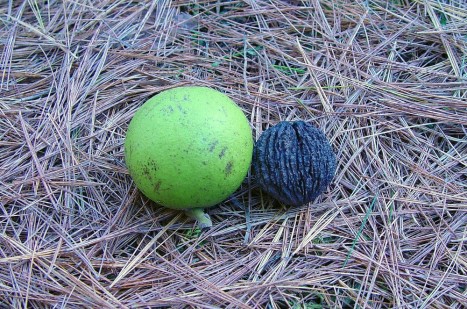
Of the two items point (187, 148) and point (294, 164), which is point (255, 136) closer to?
point (294, 164)

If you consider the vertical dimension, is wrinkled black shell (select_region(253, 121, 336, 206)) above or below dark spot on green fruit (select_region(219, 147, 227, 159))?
below

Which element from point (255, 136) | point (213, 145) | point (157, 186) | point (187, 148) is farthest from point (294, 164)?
point (157, 186)

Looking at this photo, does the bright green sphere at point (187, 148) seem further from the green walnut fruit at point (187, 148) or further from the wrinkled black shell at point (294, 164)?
the wrinkled black shell at point (294, 164)

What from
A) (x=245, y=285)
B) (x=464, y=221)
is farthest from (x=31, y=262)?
(x=464, y=221)

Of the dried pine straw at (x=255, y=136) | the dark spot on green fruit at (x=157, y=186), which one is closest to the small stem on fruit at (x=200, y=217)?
the dried pine straw at (x=255, y=136)

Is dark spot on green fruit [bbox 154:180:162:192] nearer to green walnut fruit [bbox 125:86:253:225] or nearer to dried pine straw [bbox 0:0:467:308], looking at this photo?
green walnut fruit [bbox 125:86:253:225]

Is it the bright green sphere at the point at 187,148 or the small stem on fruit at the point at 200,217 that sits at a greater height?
the bright green sphere at the point at 187,148

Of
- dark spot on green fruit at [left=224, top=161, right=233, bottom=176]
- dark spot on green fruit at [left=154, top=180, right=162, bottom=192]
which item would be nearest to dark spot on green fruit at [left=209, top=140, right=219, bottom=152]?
dark spot on green fruit at [left=224, top=161, right=233, bottom=176]
